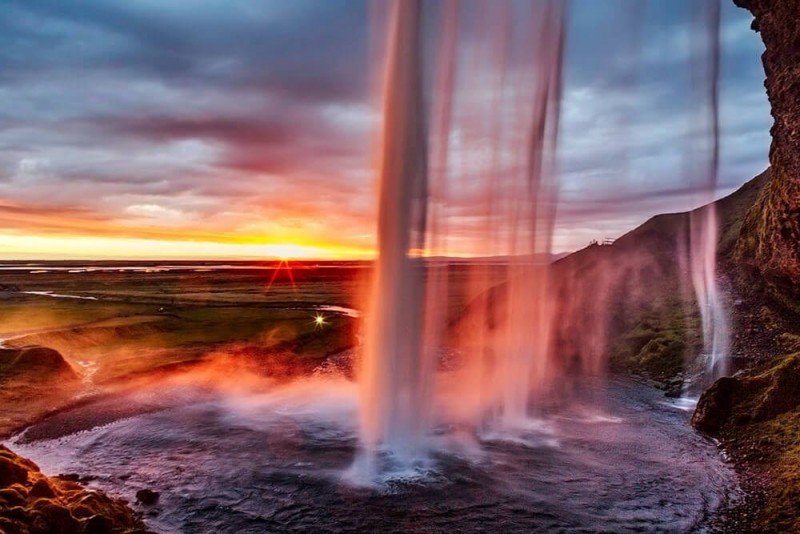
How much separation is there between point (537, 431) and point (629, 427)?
15.4 feet

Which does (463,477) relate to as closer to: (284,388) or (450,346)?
(284,388)

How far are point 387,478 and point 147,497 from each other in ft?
25.6

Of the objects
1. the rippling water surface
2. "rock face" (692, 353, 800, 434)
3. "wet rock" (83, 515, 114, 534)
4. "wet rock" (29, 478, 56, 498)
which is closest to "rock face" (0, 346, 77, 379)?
the rippling water surface

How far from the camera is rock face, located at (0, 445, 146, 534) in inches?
466

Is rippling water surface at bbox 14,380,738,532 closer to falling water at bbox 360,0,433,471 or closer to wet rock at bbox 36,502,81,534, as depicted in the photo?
falling water at bbox 360,0,433,471

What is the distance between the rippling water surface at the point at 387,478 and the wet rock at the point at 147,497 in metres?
0.35

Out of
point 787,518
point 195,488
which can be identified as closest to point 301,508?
point 195,488

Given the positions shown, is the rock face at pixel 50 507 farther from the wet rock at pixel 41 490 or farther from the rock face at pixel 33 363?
the rock face at pixel 33 363

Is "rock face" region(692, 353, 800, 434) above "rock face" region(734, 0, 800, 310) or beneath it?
beneath

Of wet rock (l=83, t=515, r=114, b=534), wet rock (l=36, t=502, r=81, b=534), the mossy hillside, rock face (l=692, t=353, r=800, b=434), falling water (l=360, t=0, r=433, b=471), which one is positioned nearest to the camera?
wet rock (l=36, t=502, r=81, b=534)

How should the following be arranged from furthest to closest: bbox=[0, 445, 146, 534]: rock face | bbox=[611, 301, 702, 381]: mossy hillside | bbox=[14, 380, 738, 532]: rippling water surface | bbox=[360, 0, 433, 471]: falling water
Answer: bbox=[611, 301, 702, 381]: mossy hillside, bbox=[360, 0, 433, 471]: falling water, bbox=[14, 380, 738, 532]: rippling water surface, bbox=[0, 445, 146, 534]: rock face

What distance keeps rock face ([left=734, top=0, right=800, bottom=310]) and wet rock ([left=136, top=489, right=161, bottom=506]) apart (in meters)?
32.6

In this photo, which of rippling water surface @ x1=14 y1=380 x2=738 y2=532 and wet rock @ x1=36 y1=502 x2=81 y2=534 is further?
rippling water surface @ x1=14 y1=380 x2=738 y2=532

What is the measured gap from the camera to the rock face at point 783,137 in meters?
27.3
